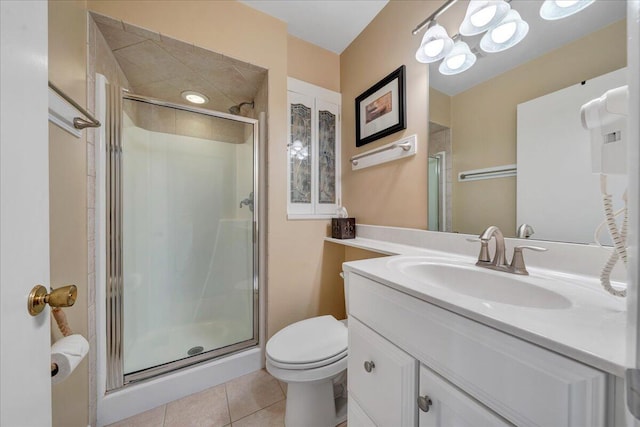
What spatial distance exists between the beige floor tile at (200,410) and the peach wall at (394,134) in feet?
4.43

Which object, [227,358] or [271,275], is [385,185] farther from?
[227,358]

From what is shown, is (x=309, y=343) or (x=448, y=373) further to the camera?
(x=309, y=343)

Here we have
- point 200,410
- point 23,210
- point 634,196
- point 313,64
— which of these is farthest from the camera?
point 313,64

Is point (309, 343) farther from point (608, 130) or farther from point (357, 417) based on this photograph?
point (608, 130)

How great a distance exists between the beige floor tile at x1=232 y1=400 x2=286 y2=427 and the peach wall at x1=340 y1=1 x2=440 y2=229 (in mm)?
1183

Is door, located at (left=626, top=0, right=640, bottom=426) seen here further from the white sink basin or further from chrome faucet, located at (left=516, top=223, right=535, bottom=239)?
chrome faucet, located at (left=516, top=223, right=535, bottom=239)

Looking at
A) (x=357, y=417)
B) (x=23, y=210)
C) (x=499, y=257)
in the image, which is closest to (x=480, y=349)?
(x=499, y=257)

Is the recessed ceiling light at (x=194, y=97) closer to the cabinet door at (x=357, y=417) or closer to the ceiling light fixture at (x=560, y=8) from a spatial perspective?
the ceiling light fixture at (x=560, y=8)

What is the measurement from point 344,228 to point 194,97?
Answer: 1.68 metres

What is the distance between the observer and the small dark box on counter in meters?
1.52

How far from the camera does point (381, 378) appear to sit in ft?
2.10

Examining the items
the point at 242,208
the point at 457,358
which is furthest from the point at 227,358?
the point at 457,358

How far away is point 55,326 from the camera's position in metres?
0.75

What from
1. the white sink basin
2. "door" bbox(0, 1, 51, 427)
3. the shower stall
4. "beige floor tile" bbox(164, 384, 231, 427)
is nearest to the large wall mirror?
the white sink basin
